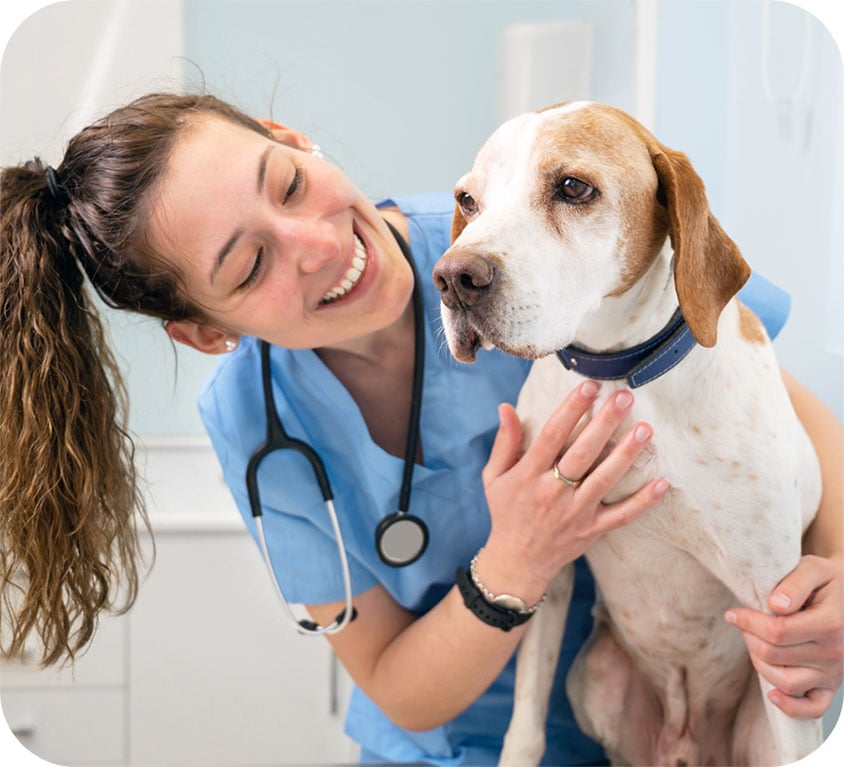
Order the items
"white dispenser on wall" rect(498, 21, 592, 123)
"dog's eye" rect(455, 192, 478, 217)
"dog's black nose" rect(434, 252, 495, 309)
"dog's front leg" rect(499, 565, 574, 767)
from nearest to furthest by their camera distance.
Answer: "dog's black nose" rect(434, 252, 495, 309) → "dog's eye" rect(455, 192, 478, 217) → "dog's front leg" rect(499, 565, 574, 767) → "white dispenser on wall" rect(498, 21, 592, 123)

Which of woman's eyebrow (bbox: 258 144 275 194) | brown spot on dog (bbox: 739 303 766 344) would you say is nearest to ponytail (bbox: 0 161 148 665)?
woman's eyebrow (bbox: 258 144 275 194)

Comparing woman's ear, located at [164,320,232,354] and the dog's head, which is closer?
the dog's head

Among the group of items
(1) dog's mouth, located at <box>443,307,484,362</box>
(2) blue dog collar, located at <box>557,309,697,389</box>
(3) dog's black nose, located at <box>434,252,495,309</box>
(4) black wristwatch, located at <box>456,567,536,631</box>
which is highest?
(3) dog's black nose, located at <box>434,252,495,309</box>

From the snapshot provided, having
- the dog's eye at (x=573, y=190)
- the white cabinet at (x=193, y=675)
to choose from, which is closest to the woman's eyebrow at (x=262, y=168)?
the dog's eye at (x=573, y=190)

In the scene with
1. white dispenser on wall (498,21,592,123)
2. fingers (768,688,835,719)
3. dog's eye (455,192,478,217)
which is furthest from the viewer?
white dispenser on wall (498,21,592,123)

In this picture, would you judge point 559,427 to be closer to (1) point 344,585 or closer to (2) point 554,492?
(2) point 554,492

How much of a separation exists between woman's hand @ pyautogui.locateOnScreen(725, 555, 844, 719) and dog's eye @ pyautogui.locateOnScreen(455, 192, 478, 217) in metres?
0.56

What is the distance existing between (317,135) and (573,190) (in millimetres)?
1053

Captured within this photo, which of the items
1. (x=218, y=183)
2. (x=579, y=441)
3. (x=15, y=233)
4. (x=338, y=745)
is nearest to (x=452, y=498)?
(x=579, y=441)

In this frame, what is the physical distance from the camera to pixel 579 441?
976mm

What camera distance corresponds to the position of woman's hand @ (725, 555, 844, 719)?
3.28 feet

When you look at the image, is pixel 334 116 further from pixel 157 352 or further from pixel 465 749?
pixel 465 749

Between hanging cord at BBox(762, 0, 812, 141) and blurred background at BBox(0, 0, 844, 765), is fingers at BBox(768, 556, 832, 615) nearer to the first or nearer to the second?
blurred background at BBox(0, 0, 844, 765)

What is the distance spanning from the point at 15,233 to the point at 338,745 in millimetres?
1423
